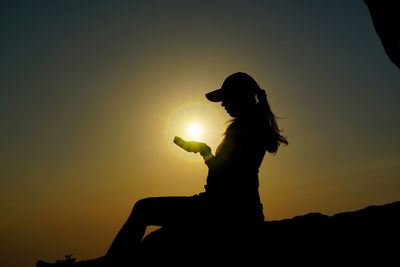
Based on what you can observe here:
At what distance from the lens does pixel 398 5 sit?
11.3 feet

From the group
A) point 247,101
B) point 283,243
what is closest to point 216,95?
point 247,101

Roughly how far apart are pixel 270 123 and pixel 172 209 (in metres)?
1.77

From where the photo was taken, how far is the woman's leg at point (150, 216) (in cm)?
329

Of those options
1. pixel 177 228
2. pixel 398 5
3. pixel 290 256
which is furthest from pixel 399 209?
pixel 177 228

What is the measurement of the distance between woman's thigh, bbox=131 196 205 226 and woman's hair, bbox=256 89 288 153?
130 cm

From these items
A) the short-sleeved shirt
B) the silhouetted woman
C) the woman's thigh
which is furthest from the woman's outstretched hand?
the woman's thigh

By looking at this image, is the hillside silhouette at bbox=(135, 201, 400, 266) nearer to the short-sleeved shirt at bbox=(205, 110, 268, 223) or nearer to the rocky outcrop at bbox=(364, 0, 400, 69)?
the short-sleeved shirt at bbox=(205, 110, 268, 223)

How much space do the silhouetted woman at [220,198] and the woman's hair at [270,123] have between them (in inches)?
4.4

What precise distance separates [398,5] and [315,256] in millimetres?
3154

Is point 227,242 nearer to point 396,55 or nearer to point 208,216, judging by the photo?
point 208,216

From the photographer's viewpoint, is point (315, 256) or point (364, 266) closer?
point (364, 266)

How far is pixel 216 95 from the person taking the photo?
14.0ft

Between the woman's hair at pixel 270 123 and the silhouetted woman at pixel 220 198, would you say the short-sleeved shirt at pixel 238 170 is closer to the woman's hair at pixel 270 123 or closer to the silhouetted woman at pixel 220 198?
the silhouetted woman at pixel 220 198

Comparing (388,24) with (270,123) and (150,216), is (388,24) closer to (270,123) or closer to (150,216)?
(270,123)
